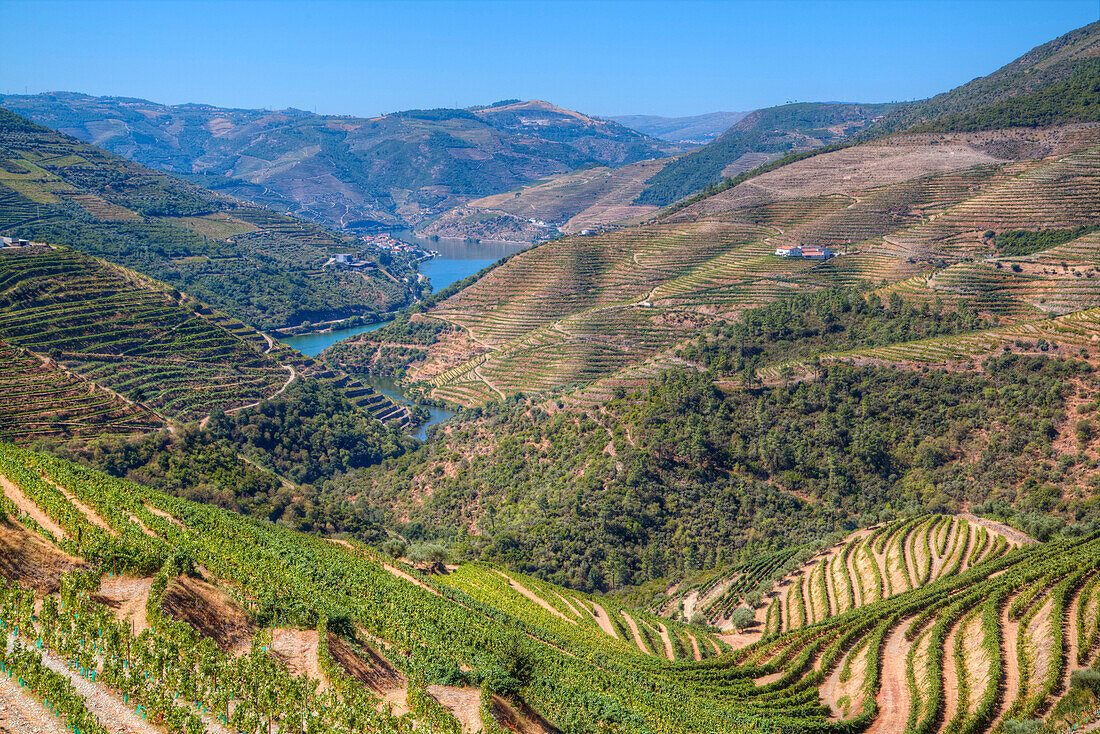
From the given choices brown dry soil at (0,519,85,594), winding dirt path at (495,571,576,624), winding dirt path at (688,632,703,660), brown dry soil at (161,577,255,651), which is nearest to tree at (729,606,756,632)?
winding dirt path at (688,632,703,660)

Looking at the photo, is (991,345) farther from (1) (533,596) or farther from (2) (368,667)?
(2) (368,667)

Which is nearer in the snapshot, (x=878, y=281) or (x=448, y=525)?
(x=448, y=525)

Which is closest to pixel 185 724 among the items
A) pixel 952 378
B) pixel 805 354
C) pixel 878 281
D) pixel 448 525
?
pixel 448 525

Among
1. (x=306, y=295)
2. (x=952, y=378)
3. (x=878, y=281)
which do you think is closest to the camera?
(x=952, y=378)

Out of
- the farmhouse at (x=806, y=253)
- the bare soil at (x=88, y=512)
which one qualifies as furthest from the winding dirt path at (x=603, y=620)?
the farmhouse at (x=806, y=253)

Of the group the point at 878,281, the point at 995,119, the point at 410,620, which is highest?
the point at 995,119

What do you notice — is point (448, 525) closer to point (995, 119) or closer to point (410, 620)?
point (410, 620)

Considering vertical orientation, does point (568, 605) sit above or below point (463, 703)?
below

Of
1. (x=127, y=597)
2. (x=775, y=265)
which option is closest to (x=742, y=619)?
(x=127, y=597)
